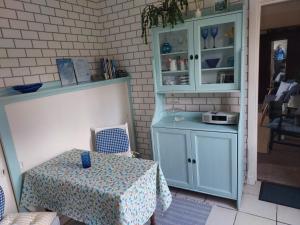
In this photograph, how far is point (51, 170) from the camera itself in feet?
6.27

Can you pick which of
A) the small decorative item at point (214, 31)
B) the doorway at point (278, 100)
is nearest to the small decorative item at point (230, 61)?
the small decorative item at point (214, 31)

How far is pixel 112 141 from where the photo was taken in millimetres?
2625

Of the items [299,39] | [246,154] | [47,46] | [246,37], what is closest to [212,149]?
[246,154]

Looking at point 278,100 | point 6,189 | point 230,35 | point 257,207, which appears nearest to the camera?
point 6,189

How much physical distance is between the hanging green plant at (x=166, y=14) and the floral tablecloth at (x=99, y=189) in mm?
1410

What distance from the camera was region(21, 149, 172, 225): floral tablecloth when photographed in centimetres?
151

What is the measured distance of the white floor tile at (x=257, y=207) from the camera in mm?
2171

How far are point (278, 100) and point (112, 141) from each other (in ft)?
10.2

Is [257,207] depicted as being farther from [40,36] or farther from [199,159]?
[40,36]

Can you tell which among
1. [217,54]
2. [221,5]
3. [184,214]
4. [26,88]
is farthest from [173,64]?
[184,214]

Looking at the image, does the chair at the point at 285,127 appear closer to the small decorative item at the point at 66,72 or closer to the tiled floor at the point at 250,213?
the tiled floor at the point at 250,213

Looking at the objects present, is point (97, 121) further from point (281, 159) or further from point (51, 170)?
point (281, 159)

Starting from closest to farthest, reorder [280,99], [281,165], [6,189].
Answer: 1. [6,189]
2. [281,165]
3. [280,99]

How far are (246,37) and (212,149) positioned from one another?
3.99 feet
